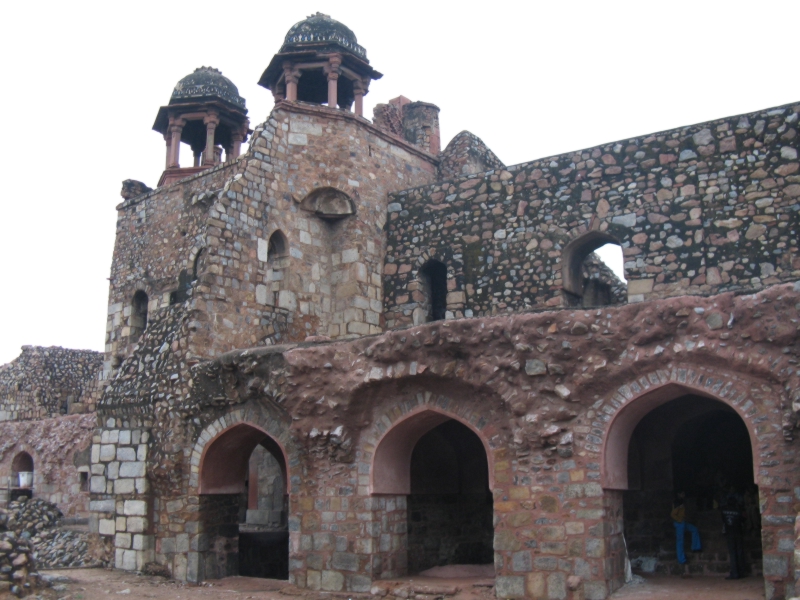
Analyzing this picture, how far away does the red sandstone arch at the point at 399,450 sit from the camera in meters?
10.6

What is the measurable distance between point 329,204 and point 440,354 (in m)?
5.68

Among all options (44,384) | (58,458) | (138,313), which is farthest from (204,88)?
(44,384)

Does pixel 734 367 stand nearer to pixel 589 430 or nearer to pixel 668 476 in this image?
pixel 589 430

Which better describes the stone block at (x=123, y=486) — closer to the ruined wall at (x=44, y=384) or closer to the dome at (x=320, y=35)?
the dome at (x=320, y=35)

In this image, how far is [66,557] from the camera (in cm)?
1752

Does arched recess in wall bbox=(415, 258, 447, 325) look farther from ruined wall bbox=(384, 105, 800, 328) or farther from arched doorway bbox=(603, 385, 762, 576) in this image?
arched doorway bbox=(603, 385, 762, 576)

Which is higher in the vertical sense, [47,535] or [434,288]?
[434,288]

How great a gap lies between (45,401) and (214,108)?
41.8 feet

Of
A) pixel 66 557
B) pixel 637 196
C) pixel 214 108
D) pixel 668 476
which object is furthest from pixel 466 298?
pixel 66 557

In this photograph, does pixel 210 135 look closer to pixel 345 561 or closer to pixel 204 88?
pixel 204 88

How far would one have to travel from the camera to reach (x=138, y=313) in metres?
17.3

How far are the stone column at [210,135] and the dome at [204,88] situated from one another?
0.50 metres

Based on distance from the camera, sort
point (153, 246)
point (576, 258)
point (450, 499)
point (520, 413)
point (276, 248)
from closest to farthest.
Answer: point (520, 413) < point (450, 499) < point (576, 258) < point (276, 248) < point (153, 246)

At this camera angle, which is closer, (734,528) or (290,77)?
(734,528)
